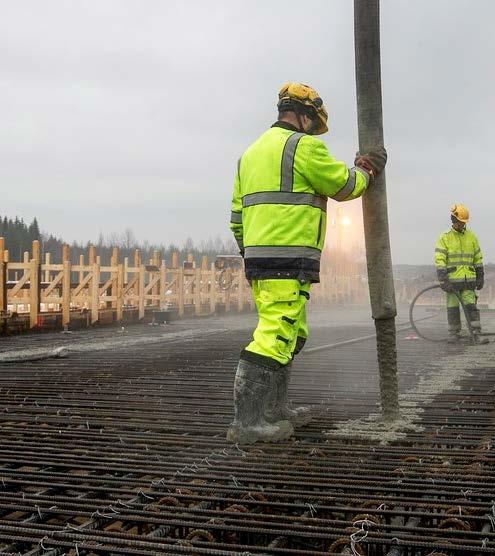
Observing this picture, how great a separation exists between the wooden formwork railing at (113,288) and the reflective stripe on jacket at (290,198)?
10004 millimetres

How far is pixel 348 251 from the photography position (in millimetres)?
47188

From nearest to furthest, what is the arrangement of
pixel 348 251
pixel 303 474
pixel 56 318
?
pixel 303 474, pixel 56 318, pixel 348 251

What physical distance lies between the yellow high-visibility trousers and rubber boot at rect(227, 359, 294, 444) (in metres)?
0.10

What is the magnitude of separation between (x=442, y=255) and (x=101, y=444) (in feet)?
25.1

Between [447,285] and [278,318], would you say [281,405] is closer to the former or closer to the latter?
[278,318]

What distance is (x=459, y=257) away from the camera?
980 centimetres

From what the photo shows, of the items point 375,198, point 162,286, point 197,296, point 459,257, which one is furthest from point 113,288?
point 375,198

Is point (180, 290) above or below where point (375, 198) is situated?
below

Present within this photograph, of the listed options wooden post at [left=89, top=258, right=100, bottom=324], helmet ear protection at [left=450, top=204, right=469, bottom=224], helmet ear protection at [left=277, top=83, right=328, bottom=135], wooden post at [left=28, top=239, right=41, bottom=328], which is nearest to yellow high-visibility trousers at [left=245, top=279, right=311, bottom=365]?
helmet ear protection at [left=277, top=83, right=328, bottom=135]

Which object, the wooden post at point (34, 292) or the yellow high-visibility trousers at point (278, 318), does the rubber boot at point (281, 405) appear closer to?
the yellow high-visibility trousers at point (278, 318)

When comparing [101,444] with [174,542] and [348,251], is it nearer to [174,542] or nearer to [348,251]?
[174,542]

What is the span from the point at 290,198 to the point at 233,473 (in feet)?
4.87

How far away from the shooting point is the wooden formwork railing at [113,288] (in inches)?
527

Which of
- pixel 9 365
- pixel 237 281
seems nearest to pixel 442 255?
pixel 9 365
